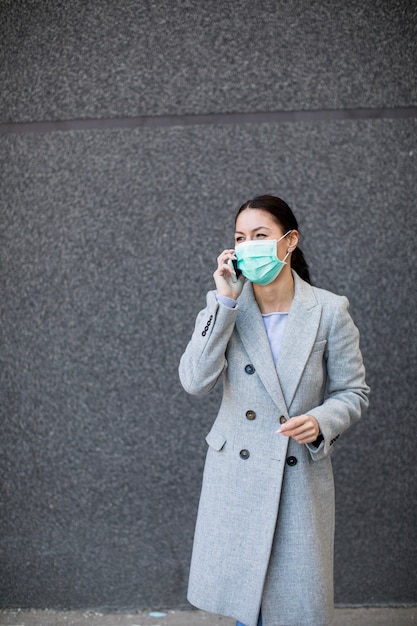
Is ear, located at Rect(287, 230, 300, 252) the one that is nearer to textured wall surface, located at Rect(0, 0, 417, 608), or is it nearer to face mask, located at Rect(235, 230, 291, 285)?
face mask, located at Rect(235, 230, 291, 285)

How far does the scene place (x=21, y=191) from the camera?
3574mm

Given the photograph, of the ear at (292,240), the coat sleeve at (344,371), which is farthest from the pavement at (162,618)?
the ear at (292,240)

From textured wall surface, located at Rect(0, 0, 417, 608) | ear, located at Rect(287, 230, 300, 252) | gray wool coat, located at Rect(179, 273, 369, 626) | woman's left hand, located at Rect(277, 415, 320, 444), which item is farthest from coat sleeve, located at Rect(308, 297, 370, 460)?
textured wall surface, located at Rect(0, 0, 417, 608)

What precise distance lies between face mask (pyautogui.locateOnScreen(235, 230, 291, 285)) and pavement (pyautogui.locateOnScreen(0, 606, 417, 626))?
207cm

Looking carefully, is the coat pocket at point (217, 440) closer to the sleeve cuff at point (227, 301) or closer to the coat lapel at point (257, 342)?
the coat lapel at point (257, 342)

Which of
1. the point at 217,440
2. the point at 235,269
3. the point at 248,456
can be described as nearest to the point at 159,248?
the point at 235,269

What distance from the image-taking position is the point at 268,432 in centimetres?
240

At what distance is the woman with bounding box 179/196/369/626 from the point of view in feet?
7.78

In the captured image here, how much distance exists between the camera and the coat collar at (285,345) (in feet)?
7.81

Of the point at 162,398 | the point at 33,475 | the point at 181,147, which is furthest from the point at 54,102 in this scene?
the point at 33,475

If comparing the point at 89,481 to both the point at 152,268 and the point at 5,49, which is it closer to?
the point at 152,268

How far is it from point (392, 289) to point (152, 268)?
1274mm

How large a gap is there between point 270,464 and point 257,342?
17.3 inches

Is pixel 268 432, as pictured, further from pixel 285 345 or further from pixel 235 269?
pixel 235 269
